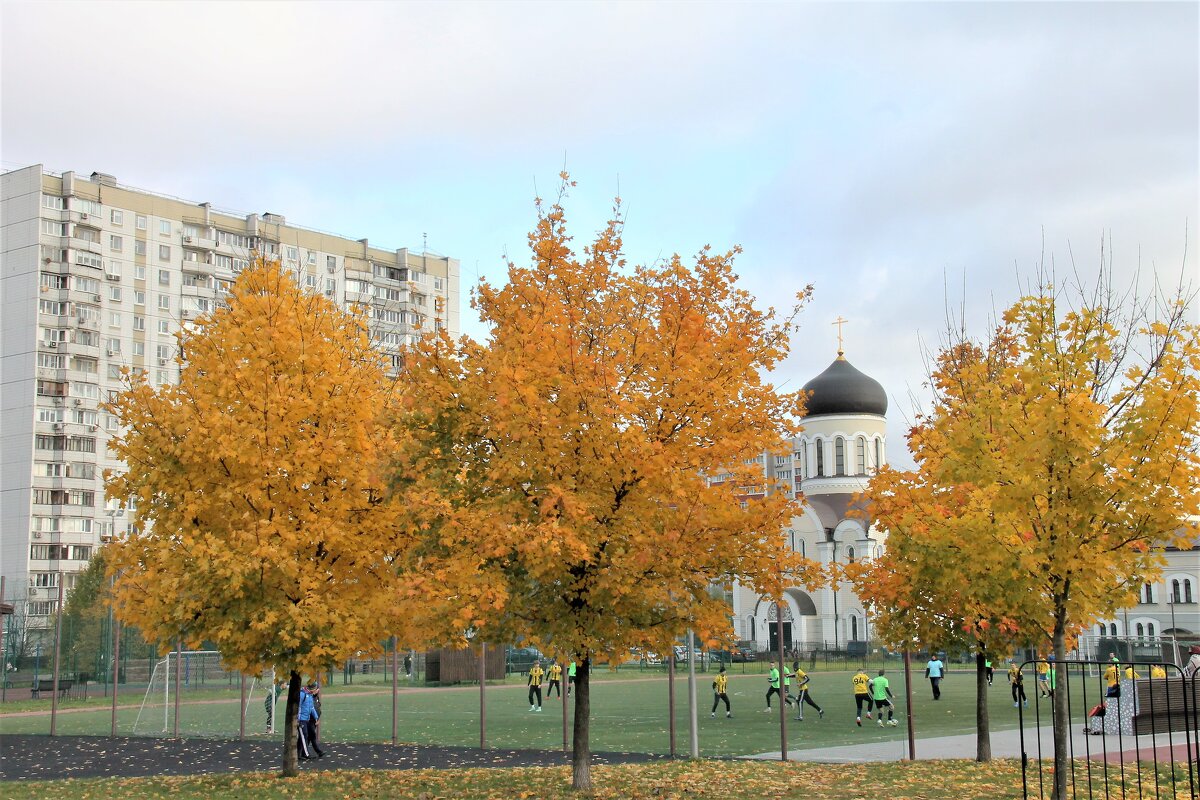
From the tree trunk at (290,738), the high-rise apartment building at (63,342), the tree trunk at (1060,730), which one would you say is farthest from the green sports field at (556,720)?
the high-rise apartment building at (63,342)

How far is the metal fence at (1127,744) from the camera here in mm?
14219

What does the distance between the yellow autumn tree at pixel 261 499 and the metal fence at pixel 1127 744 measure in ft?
30.6

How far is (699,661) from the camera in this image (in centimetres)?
7212

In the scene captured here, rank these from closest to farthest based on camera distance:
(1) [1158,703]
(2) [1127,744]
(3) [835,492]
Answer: (1) [1158,703]
(2) [1127,744]
(3) [835,492]

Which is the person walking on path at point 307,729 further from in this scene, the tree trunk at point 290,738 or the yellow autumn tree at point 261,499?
the yellow autumn tree at point 261,499

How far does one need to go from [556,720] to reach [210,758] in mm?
12323

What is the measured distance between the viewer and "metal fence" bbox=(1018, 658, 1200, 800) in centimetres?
1422

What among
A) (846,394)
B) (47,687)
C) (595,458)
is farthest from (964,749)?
(846,394)

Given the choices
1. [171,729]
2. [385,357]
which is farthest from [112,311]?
[385,357]

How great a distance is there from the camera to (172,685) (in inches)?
1686

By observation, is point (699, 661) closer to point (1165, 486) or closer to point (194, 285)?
point (194, 285)

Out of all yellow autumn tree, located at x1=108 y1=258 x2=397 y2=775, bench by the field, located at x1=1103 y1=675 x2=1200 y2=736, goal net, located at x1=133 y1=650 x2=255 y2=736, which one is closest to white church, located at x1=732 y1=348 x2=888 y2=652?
goal net, located at x1=133 y1=650 x2=255 y2=736

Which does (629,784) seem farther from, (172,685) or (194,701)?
(172,685)

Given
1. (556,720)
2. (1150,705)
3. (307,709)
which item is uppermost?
(1150,705)
